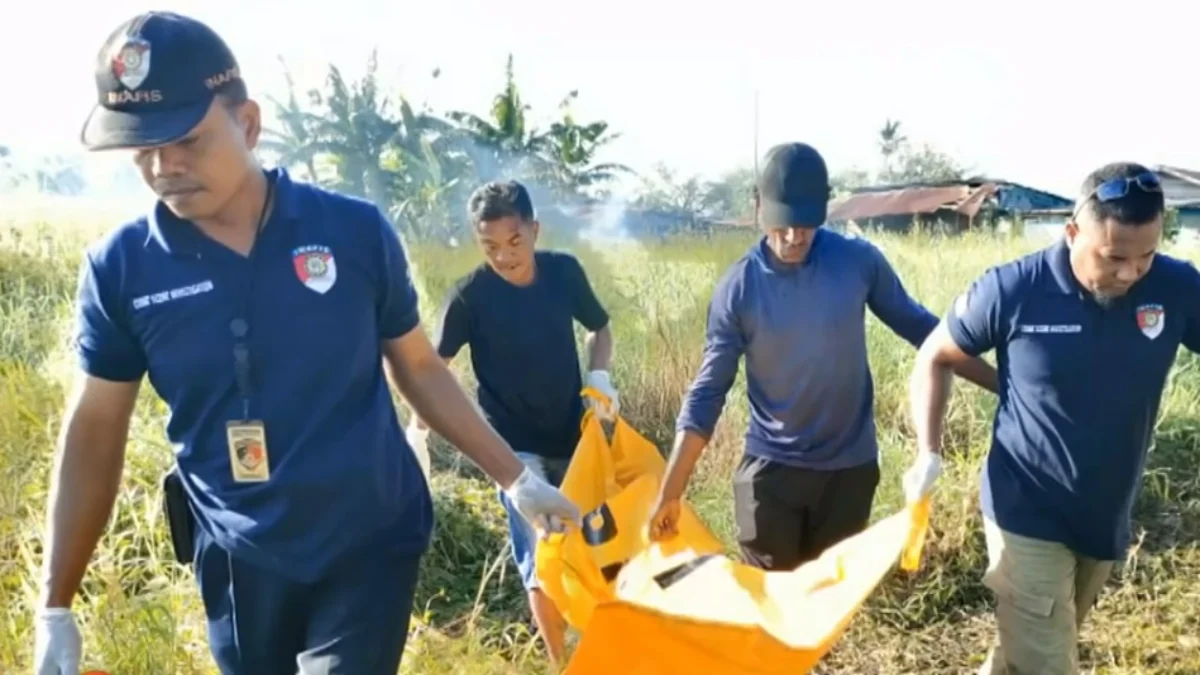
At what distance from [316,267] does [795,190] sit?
1.41 metres

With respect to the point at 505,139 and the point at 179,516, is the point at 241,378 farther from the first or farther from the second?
the point at 505,139

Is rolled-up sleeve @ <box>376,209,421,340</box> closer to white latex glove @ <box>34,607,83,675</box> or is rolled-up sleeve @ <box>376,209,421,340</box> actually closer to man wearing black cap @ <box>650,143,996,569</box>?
white latex glove @ <box>34,607,83,675</box>

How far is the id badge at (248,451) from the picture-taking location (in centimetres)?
162

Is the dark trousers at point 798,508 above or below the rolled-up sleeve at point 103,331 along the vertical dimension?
below

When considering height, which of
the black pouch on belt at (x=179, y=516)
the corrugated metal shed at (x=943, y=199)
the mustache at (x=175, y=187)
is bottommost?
the corrugated metal shed at (x=943, y=199)

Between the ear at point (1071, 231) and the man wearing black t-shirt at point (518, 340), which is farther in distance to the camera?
the man wearing black t-shirt at point (518, 340)

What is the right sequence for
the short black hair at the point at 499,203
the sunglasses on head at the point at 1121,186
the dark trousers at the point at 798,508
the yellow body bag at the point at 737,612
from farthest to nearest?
the short black hair at the point at 499,203, the dark trousers at the point at 798,508, the sunglasses on head at the point at 1121,186, the yellow body bag at the point at 737,612

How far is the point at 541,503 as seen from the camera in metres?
2.08

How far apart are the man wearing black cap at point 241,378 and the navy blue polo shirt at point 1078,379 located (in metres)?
1.41

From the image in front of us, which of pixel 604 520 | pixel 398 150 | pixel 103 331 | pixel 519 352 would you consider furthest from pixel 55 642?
pixel 398 150

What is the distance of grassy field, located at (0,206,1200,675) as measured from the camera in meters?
2.89

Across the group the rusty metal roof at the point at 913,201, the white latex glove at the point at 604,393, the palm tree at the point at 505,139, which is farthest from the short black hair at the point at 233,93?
the rusty metal roof at the point at 913,201

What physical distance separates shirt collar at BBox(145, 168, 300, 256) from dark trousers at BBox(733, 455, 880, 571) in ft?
5.34

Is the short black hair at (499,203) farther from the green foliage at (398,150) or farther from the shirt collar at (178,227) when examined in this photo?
the green foliage at (398,150)
